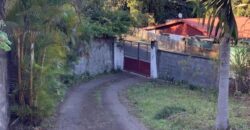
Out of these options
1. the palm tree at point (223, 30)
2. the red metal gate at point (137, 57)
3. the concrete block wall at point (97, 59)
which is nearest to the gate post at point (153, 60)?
the red metal gate at point (137, 57)

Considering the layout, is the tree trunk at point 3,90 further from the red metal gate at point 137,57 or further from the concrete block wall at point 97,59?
the red metal gate at point 137,57

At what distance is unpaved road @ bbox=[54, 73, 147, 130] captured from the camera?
41.6ft

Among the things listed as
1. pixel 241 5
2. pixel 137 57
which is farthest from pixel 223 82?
pixel 137 57

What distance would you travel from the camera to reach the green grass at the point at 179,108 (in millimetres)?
11844

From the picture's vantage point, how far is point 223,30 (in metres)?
10.4

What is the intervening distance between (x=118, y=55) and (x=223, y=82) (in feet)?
55.5

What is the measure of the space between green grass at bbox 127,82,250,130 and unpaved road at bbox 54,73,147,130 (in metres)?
0.51

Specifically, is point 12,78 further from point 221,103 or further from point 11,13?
point 221,103

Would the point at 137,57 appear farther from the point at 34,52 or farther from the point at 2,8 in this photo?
the point at 2,8

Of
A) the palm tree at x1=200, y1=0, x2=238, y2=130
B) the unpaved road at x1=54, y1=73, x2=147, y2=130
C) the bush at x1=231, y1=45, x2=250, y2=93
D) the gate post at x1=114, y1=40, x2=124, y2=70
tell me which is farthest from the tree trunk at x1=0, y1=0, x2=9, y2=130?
the gate post at x1=114, y1=40, x2=124, y2=70

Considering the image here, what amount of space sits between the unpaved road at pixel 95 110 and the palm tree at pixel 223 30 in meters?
2.30

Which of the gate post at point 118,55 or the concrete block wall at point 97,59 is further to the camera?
the gate post at point 118,55

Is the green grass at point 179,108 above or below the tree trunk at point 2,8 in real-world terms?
below

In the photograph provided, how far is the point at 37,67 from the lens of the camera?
38.6 feet
